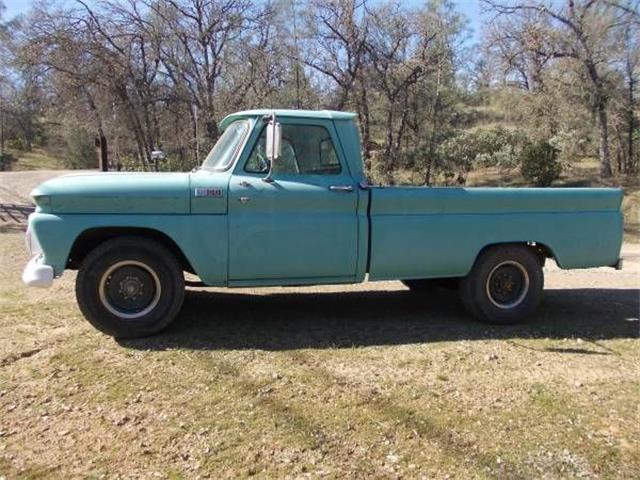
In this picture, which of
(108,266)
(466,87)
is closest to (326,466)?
(108,266)

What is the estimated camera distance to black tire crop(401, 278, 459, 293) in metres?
6.75

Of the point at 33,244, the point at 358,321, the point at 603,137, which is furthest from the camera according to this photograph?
the point at 603,137

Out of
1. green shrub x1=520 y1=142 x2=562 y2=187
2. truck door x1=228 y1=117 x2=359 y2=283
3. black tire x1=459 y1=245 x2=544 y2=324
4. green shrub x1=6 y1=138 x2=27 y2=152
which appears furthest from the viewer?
green shrub x1=6 y1=138 x2=27 y2=152

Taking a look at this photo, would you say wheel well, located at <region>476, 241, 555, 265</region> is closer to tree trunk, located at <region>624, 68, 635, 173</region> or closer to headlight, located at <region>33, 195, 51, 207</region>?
headlight, located at <region>33, 195, 51, 207</region>

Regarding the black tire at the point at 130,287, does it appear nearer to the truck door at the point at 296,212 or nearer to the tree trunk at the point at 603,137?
the truck door at the point at 296,212

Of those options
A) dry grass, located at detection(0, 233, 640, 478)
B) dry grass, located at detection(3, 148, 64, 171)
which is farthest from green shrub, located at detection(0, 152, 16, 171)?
dry grass, located at detection(0, 233, 640, 478)

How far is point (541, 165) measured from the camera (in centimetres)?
2080

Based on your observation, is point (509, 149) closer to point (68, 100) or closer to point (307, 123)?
point (68, 100)

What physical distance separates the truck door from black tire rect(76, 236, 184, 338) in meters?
0.57

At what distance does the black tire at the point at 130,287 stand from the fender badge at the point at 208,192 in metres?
0.56

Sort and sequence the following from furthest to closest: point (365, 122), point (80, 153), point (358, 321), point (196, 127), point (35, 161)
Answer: point (35, 161) < point (80, 153) < point (365, 122) < point (196, 127) < point (358, 321)

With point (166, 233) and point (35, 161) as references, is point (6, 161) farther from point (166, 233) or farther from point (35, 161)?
point (166, 233)

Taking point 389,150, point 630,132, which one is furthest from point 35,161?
point 630,132

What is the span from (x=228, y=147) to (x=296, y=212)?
0.93 m
